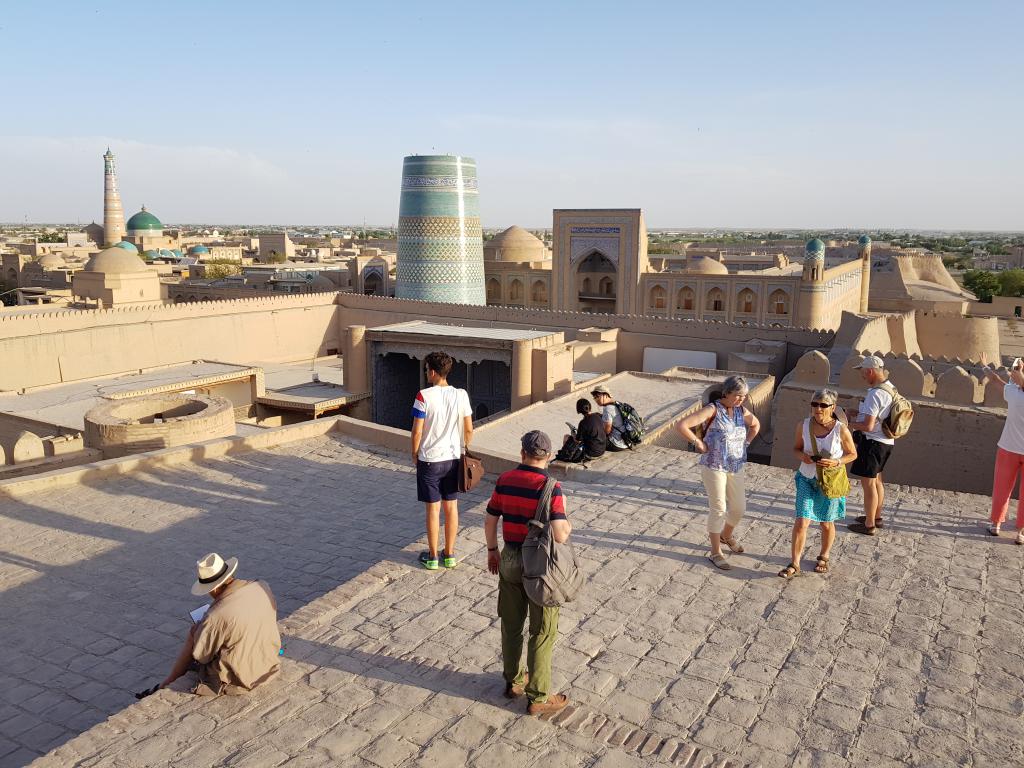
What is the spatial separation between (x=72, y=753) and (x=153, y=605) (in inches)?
64.9

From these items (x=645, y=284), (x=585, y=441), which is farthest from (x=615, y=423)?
(x=645, y=284)

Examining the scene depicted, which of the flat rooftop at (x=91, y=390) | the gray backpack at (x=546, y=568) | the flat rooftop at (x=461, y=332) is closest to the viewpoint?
the gray backpack at (x=546, y=568)

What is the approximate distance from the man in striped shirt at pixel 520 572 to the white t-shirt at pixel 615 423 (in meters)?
3.50

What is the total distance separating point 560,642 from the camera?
3553mm

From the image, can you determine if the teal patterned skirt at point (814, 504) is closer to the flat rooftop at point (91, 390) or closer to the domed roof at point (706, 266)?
the flat rooftop at point (91, 390)

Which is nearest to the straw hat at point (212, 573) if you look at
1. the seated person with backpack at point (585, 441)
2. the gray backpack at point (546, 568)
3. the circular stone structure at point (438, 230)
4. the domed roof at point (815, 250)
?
the gray backpack at point (546, 568)

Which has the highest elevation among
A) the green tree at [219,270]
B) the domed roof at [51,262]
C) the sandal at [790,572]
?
the domed roof at [51,262]

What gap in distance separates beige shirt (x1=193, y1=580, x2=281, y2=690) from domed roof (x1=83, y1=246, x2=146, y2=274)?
766 inches

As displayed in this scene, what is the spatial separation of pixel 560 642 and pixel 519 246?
2752cm

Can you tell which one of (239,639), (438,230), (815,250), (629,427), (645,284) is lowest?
(239,639)

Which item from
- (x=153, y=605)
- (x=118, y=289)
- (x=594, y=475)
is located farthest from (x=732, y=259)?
(x=153, y=605)

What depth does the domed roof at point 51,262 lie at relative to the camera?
95.9 ft

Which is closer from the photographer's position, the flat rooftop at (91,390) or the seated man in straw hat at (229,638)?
the seated man in straw hat at (229,638)

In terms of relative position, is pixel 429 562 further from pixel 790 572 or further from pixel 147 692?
pixel 790 572
